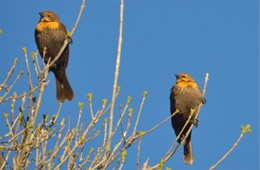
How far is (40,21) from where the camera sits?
7.76 meters

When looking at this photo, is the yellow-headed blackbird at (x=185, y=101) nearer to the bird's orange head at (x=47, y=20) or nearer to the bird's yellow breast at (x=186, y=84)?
the bird's yellow breast at (x=186, y=84)

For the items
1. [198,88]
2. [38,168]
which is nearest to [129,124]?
Result: [38,168]

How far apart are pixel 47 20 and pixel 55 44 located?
0.51 meters

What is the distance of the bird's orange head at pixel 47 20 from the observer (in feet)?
25.0

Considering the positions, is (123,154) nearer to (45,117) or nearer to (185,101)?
(45,117)

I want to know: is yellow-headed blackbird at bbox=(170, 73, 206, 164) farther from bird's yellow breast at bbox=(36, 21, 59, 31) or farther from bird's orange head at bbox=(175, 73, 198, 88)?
bird's yellow breast at bbox=(36, 21, 59, 31)

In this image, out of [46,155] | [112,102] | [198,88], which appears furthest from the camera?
[198,88]

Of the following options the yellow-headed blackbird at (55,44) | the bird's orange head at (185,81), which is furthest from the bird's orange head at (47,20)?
the bird's orange head at (185,81)

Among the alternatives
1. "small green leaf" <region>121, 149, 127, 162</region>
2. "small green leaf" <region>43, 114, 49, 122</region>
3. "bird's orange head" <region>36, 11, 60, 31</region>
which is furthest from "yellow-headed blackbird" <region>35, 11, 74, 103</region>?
"small green leaf" <region>121, 149, 127, 162</region>

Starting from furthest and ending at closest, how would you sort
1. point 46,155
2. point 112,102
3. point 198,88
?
1. point 198,88
2. point 46,155
3. point 112,102

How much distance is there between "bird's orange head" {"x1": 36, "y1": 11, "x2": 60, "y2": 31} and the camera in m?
7.62

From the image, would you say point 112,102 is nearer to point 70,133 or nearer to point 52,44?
point 70,133

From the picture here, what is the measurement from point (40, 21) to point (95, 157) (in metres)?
4.02

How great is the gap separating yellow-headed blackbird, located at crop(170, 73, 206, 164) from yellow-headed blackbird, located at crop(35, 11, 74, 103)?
1552mm
